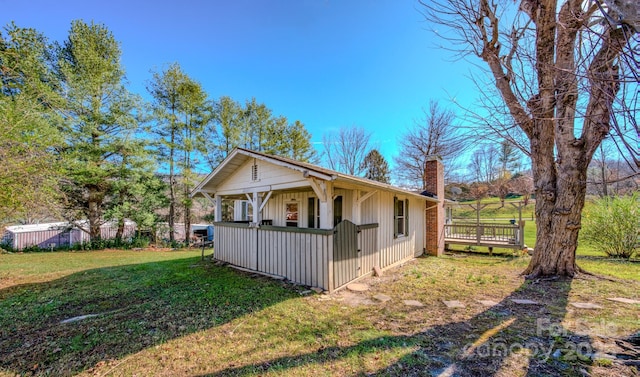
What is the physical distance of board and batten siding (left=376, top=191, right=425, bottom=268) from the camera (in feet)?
25.2

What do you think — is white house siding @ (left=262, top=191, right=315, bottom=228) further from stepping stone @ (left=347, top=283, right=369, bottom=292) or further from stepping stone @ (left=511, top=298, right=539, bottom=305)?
stepping stone @ (left=511, top=298, right=539, bottom=305)

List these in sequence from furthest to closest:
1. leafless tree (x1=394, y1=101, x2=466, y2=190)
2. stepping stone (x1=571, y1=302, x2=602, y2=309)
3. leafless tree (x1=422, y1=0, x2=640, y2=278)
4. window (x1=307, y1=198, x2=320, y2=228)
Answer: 1. leafless tree (x1=394, y1=101, x2=466, y2=190)
2. window (x1=307, y1=198, x2=320, y2=228)
3. stepping stone (x1=571, y1=302, x2=602, y2=309)
4. leafless tree (x1=422, y1=0, x2=640, y2=278)

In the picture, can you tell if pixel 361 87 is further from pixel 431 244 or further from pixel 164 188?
pixel 164 188

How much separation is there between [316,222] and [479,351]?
5585 millimetres

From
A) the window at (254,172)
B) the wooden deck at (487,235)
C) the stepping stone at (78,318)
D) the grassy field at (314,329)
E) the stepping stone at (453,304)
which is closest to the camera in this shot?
the grassy field at (314,329)

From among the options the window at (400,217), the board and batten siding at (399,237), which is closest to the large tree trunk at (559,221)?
the board and batten siding at (399,237)

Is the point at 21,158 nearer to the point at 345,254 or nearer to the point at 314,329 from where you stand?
the point at 314,329

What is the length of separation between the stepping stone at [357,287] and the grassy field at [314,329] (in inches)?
9.7

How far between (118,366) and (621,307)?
7.81m

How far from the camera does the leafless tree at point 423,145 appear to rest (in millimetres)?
17859

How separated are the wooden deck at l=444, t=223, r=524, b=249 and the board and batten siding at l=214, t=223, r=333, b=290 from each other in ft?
28.9

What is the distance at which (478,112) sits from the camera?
3418 millimetres

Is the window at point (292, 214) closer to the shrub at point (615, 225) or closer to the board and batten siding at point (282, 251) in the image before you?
the board and batten siding at point (282, 251)

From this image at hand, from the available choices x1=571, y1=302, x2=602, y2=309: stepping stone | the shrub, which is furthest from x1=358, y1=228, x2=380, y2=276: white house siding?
the shrub
